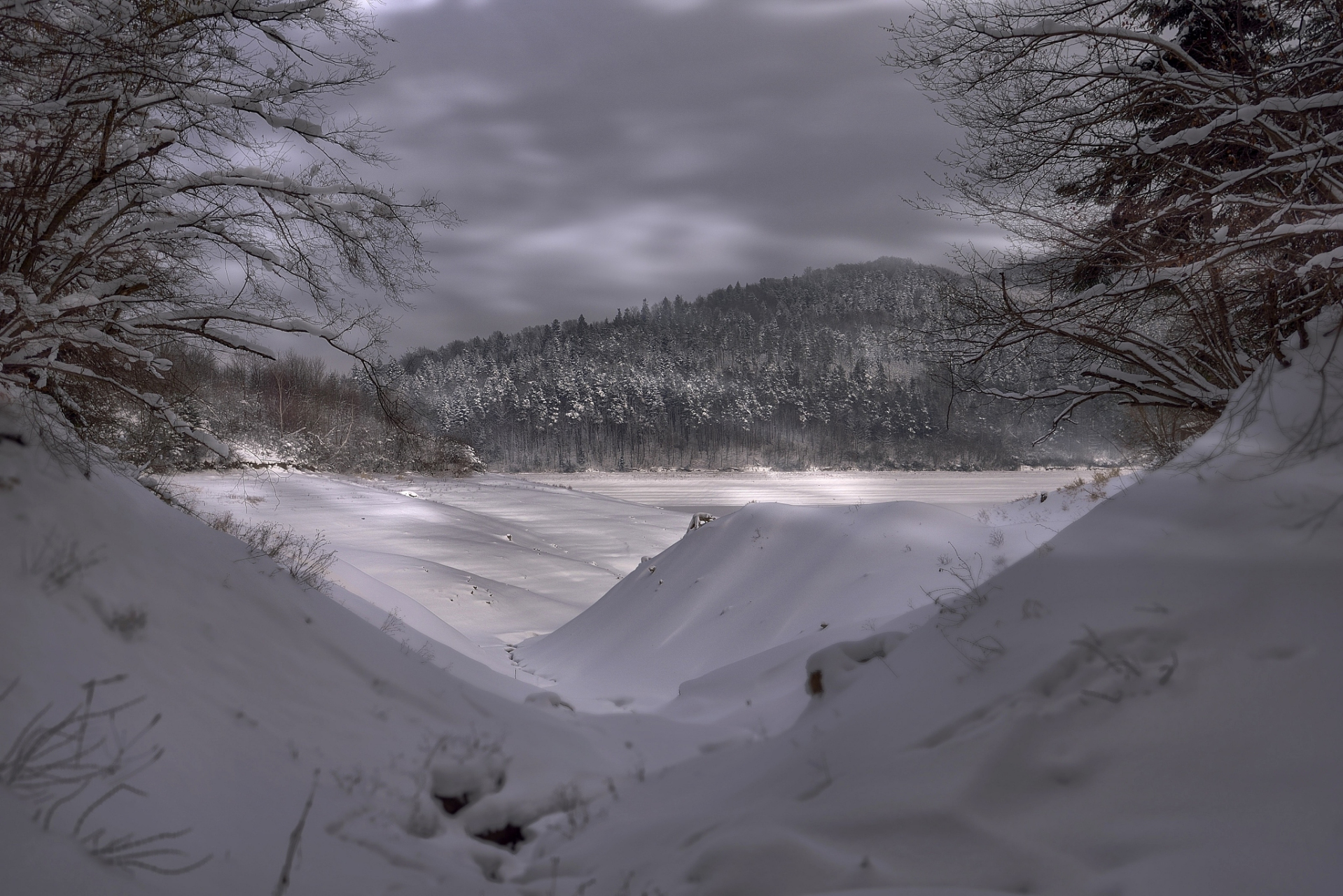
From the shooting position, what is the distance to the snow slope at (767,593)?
25.9 feet

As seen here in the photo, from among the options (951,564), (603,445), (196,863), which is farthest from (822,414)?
(196,863)

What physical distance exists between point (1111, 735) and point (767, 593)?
7.96 meters

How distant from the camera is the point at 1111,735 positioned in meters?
2.68

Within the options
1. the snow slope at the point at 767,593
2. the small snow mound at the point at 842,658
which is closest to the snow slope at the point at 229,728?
the small snow mound at the point at 842,658

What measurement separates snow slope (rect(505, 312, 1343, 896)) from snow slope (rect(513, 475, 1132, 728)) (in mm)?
2772

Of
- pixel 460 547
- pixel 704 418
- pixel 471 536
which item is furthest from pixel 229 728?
pixel 704 418

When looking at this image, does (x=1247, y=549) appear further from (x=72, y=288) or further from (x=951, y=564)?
(x=72, y=288)

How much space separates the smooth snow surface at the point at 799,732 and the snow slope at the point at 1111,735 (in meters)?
0.01

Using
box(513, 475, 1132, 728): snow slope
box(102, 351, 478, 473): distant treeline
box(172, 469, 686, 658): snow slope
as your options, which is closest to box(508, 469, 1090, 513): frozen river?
box(172, 469, 686, 658): snow slope

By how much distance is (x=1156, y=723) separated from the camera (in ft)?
8.63

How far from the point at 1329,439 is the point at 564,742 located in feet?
18.3

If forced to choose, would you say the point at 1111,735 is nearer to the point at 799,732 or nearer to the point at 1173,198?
the point at 799,732

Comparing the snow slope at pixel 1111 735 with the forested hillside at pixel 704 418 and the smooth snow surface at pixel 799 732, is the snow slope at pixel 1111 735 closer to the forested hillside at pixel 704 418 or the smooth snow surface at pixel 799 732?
the smooth snow surface at pixel 799 732

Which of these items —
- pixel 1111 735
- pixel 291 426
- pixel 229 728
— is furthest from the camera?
pixel 291 426
